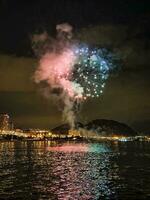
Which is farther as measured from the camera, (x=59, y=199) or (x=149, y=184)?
(x=149, y=184)

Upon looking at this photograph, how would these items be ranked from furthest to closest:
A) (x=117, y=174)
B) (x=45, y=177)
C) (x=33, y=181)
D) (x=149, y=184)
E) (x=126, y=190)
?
(x=117, y=174) → (x=45, y=177) → (x=33, y=181) → (x=149, y=184) → (x=126, y=190)

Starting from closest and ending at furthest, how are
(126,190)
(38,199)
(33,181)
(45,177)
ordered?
1. (38,199)
2. (126,190)
3. (33,181)
4. (45,177)

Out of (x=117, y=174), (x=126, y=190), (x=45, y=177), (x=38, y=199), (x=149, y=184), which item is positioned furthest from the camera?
(x=117, y=174)

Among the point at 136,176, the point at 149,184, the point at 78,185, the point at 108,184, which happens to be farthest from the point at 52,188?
the point at 136,176

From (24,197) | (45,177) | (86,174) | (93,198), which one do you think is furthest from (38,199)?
(86,174)

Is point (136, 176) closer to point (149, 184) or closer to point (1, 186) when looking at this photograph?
point (149, 184)

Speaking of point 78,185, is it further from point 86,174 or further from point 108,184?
point 86,174

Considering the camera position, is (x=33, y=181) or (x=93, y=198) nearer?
(x=93, y=198)

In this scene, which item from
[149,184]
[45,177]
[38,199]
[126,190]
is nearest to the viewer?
[38,199]
